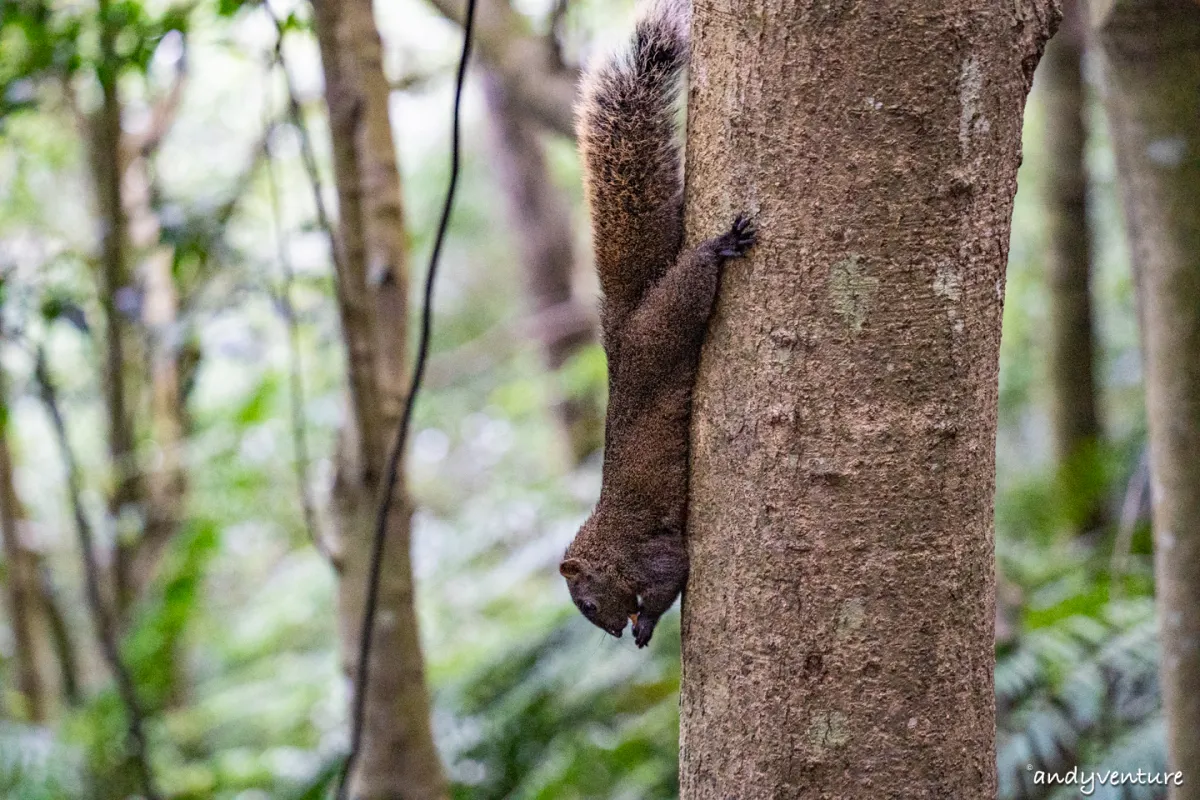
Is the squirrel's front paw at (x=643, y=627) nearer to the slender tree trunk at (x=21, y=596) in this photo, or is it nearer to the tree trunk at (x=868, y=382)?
the tree trunk at (x=868, y=382)

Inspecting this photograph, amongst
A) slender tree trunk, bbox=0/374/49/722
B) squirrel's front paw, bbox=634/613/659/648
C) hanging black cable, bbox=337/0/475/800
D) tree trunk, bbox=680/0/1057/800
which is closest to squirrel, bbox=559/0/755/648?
squirrel's front paw, bbox=634/613/659/648

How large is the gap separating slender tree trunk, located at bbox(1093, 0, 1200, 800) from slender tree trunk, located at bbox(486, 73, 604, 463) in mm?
4410

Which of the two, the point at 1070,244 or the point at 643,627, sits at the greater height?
the point at 1070,244

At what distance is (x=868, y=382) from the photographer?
1210 mm

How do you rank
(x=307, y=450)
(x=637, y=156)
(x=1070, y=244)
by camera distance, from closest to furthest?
(x=637, y=156), (x=1070, y=244), (x=307, y=450)

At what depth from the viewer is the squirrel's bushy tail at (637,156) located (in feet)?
5.80

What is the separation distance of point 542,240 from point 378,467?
14.2ft

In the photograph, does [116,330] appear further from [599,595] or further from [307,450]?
[599,595]

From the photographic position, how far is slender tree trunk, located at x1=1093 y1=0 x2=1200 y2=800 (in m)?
1.92

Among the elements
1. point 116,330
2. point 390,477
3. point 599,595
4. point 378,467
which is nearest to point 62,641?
point 116,330

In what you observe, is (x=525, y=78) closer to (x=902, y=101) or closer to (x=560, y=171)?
(x=902, y=101)

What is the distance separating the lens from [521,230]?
21.9 ft

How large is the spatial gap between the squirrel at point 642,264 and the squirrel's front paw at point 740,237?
1.09 feet

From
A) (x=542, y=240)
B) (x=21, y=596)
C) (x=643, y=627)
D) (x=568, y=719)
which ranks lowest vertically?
(x=568, y=719)
